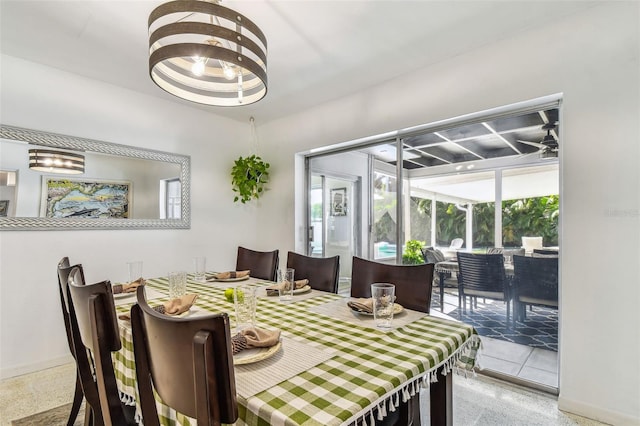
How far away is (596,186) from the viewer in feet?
6.35

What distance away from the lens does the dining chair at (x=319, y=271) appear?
2.05 metres

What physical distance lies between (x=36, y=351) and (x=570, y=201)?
393 cm

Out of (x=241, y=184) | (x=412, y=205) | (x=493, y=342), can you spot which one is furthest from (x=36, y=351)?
(x=493, y=342)

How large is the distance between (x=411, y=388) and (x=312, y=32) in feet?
7.02

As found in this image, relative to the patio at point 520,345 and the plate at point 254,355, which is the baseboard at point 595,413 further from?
the plate at point 254,355

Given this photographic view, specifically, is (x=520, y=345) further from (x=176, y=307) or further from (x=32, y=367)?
(x=32, y=367)

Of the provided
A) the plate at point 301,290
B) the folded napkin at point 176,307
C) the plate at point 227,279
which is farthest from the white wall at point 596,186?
the folded napkin at point 176,307

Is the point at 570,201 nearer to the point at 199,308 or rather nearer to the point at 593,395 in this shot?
the point at 593,395

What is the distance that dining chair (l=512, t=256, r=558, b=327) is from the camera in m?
2.24

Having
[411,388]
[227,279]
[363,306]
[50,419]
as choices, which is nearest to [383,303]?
[363,306]

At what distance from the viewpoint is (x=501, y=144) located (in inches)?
98.5

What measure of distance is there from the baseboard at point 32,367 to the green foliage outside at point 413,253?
9.61 ft

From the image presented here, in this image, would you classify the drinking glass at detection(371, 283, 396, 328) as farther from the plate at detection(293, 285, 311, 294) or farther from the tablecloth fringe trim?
the plate at detection(293, 285, 311, 294)

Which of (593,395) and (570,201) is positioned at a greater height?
(570,201)
